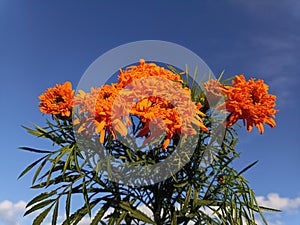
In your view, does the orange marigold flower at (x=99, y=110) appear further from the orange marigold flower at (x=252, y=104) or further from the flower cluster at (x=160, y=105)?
the orange marigold flower at (x=252, y=104)

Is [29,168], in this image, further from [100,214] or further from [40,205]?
[100,214]

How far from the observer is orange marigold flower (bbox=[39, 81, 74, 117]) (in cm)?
151

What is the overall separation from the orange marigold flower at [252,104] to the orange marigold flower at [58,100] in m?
0.61

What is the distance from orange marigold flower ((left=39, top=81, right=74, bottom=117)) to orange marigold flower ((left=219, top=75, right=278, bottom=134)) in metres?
0.61

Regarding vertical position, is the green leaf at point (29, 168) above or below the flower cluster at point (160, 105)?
below

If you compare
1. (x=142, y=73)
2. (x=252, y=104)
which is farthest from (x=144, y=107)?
(x=252, y=104)

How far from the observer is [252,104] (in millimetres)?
1374

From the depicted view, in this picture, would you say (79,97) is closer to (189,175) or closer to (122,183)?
(122,183)

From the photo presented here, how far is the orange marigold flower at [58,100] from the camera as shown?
4.97 feet

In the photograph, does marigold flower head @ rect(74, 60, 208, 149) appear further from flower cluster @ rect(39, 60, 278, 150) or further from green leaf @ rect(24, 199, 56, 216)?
green leaf @ rect(24, 199, 56, 216)

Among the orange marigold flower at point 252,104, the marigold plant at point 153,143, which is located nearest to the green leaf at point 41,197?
the marigold plant at point 153,143

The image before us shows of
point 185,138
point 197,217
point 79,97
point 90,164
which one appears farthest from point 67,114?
point 197,217

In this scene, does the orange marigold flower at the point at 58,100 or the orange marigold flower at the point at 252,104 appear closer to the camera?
the orange marigold flower at the point at 252,104

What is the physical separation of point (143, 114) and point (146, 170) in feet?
0.77
